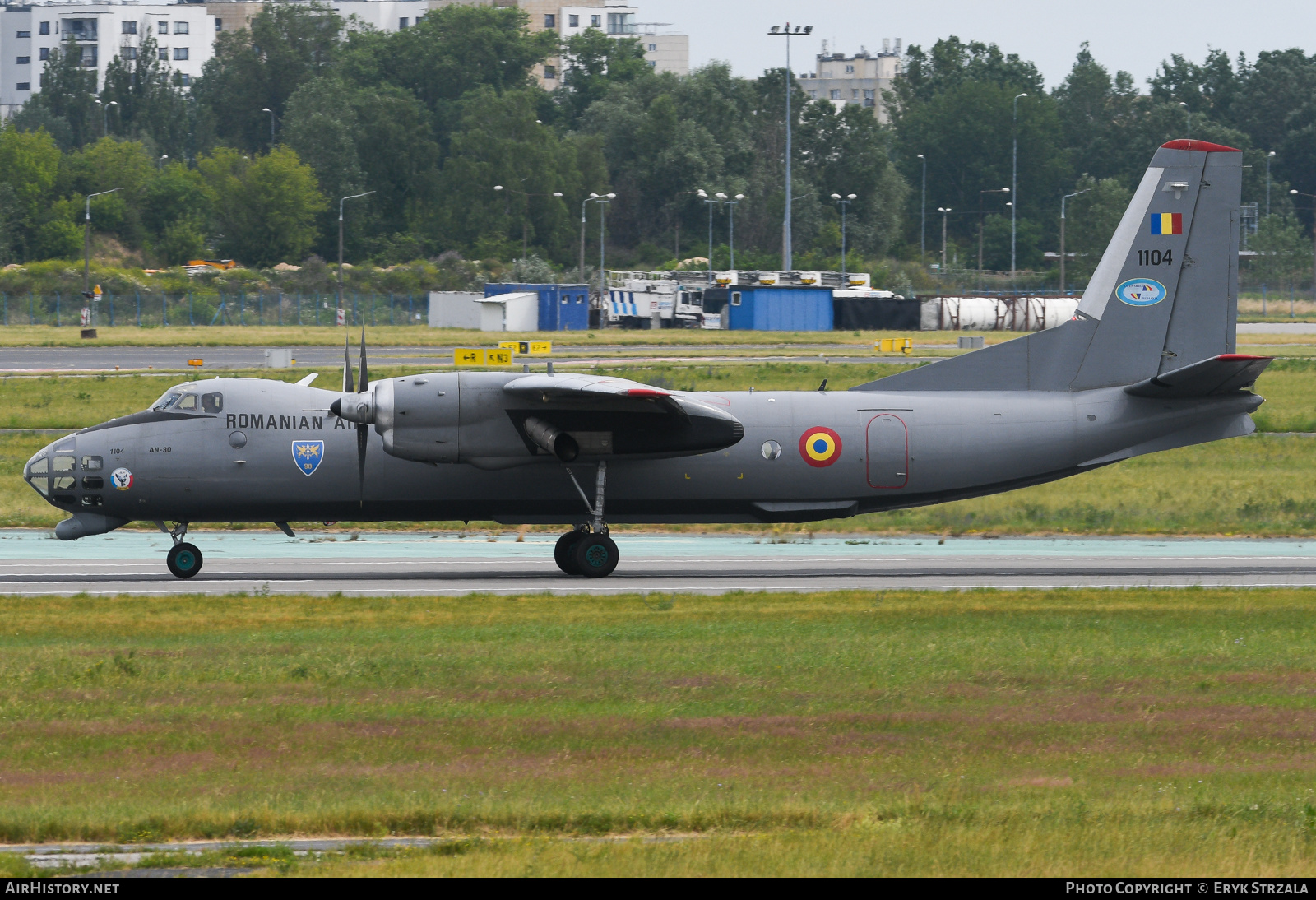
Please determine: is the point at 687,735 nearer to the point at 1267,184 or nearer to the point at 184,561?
the point at 184,561

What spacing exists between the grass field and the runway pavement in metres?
3.16

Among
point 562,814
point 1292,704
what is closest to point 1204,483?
point 1292,704

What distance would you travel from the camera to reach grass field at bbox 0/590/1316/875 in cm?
980

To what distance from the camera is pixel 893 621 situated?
19.1m

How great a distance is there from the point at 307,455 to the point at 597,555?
5.11 m

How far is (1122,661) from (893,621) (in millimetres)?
3519

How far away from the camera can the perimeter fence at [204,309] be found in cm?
10975

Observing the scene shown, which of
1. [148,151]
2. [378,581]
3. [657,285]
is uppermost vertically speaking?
[148,151]

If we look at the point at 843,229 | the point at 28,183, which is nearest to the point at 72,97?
the point at 28,183

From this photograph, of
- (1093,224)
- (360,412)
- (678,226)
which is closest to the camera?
(360,412)

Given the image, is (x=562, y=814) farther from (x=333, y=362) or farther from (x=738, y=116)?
(x=738, y=116)

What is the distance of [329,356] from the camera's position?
7462 centimetres

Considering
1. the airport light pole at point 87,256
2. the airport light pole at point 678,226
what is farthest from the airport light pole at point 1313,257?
the airport light pole at point 87,256
